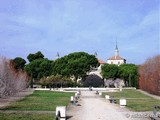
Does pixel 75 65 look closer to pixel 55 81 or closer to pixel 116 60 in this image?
pixel 55 81

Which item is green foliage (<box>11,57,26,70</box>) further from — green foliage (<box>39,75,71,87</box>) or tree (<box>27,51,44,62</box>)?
green foliage (<box>39,75,71,87</box>)

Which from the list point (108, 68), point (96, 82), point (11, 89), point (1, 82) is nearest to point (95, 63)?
point (108, 68)

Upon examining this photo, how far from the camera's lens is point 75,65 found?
91312 millimetres

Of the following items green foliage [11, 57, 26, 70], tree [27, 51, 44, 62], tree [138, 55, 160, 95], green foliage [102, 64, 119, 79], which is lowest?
tree [138, 55, 160, 95]

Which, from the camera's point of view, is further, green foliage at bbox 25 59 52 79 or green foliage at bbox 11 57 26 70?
green foliage at bbox 11 57 26 70

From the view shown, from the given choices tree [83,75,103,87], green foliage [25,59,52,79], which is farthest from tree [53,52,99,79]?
tree [83,75,103,87]

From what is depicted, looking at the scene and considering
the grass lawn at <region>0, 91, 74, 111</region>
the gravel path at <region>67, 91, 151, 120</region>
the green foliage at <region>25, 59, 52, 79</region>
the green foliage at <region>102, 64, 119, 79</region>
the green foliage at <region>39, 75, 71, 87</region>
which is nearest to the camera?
the gravel path at <region>67, 91, 151, 120</region>

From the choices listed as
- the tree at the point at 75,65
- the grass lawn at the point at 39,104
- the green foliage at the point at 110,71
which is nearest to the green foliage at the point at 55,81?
the tree at the point at 75,65

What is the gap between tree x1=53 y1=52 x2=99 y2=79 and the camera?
9119 cm

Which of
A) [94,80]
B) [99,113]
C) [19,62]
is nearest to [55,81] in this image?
[94,80]

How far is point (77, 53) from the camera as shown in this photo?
9925 cm

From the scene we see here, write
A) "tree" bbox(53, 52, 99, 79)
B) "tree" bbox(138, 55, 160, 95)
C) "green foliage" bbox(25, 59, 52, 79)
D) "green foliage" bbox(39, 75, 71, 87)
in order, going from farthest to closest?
"green foliage" bbox(25, 59, 52, 79), "tree" bbox(53, 52, 99, 79), "green foliage" bbox(39, 75, 71, 87), "tree" bbox(138, 55, 160, 95)

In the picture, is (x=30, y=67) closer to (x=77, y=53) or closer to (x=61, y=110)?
(x=77, y=53)

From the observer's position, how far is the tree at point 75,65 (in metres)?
91.2
